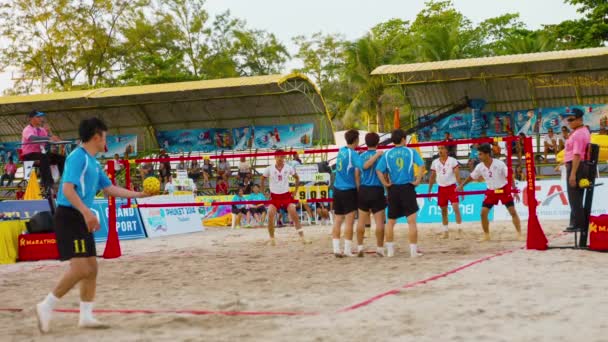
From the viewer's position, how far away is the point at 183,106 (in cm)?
3259

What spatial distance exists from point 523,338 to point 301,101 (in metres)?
26.0

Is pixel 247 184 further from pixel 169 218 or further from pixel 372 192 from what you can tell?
pixel 372 192

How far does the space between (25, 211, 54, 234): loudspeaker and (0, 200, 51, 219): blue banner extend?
2.64 feet

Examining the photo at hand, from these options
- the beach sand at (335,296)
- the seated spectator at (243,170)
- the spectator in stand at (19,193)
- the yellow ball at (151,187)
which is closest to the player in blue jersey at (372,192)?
the beach sand at (335,296)

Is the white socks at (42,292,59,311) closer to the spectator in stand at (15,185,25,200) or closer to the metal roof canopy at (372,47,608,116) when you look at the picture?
the spectator in stand at (15,185,25,200)

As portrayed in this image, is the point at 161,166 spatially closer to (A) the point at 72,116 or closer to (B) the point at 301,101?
(B) the point at 301,101

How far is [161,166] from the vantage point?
2556cm

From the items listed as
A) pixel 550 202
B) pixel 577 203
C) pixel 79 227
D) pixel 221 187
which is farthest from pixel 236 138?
pixel 79 227

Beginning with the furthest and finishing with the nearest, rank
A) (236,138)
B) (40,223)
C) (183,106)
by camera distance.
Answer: (183,106), (236,138), (40,223)

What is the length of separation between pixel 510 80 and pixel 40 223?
2130cm

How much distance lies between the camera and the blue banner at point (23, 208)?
13.4 metres

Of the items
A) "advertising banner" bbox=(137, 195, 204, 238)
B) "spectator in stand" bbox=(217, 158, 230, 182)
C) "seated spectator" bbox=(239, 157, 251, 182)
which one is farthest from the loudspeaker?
"spectator in stand" bbox=(217, 158, 230, 182)

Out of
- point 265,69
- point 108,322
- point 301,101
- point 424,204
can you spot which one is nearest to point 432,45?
point 265,69

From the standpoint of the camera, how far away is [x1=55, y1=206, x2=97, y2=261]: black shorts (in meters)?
5.56
